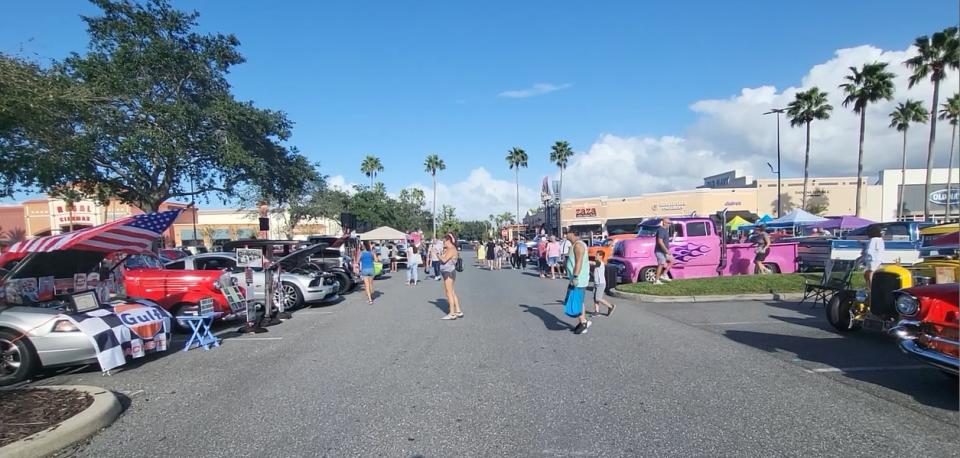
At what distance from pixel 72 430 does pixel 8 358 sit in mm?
2978

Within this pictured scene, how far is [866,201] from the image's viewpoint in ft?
177

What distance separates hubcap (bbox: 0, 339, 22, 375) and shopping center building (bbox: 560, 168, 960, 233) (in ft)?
158

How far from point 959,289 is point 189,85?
28574 mm

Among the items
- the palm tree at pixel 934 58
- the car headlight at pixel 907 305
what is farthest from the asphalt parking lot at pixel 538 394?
the palm tree at pixel 934 58

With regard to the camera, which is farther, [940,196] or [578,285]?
[940,196]

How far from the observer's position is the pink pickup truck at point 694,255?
49.6 feet

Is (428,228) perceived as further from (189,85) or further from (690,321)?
(690,321)

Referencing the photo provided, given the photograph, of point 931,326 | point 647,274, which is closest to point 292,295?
point 647,274

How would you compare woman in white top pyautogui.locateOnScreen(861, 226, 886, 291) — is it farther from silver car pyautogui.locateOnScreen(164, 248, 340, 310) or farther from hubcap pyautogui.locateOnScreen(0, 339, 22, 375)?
hubcap pyautogui.locateOnScreen(0, 339, 22, 375)

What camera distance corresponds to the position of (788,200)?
53.2m

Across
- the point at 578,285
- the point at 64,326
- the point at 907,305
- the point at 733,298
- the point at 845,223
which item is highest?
the point at 845,223

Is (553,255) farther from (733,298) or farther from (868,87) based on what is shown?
(868,87)

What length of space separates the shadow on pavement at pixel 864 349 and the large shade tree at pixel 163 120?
2090 cm

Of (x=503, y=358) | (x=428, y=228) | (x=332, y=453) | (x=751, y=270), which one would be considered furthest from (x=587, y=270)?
(x=428, y=228)
